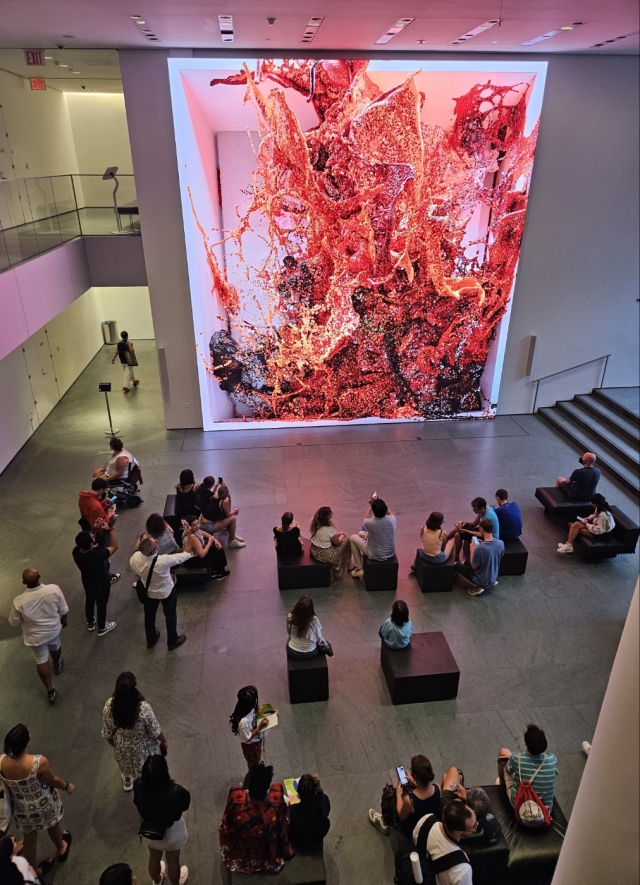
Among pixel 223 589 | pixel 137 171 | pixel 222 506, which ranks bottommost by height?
pixel 223 589

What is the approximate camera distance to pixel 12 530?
832cm

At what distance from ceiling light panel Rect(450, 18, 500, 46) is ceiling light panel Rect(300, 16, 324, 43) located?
2060 mm

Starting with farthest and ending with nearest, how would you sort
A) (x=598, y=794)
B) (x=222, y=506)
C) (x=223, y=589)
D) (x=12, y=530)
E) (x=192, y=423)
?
1. (x=192, y=423)
2. (x=12, y=530)
3. (x=222, y=506)
4. (x=223, y=589)
5. (x=598, y=794)

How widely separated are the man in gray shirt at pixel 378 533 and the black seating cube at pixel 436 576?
1.42 ft

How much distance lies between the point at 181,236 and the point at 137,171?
120 cm

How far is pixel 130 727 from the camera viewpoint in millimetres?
4141

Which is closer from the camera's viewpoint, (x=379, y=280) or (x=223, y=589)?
(x=223, y=589)

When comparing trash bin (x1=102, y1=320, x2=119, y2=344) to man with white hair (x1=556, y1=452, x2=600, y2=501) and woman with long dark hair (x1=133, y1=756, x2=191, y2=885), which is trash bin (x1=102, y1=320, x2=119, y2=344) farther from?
woman with long dark hair (x1=133, y1=756, x2=191, y2=885)

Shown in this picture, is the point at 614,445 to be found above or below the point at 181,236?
below

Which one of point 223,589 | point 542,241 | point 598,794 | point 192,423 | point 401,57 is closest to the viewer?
point 598,794

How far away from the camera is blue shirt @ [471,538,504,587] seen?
22.1 ft

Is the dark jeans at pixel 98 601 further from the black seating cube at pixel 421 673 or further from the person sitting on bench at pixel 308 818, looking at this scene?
the person sitting on bench at pixel 308 818

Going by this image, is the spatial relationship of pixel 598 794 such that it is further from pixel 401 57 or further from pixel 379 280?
pixel 401 57

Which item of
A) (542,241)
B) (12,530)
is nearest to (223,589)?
(12,530)
